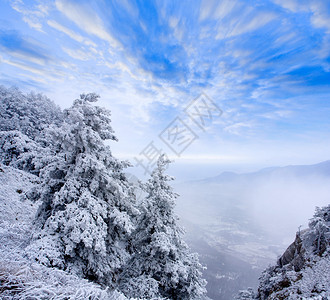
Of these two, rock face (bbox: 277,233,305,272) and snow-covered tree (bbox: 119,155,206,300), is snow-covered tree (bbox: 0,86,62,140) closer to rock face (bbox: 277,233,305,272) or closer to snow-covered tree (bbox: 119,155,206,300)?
snow-covered tree (bbox: 119,155,206,300)

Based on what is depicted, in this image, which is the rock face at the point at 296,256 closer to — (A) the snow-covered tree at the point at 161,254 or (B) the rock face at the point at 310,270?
(B) the rock face at the point at 310,270

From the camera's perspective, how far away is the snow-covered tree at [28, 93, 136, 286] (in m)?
6.39

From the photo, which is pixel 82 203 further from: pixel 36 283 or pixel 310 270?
pixel 310 270

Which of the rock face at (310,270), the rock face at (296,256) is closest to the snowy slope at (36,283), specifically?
the rock face at (310,270)

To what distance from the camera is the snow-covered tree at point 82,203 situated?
6392 millimetres

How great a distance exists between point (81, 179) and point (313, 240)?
14.7 meters

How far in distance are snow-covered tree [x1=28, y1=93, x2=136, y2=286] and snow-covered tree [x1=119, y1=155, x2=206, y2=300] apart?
4.38 ft

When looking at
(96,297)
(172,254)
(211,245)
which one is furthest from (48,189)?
(211,245)

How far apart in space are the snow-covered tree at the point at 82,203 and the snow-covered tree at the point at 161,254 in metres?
1.34

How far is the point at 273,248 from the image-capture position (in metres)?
156

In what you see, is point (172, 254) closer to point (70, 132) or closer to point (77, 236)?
point (77, 236)

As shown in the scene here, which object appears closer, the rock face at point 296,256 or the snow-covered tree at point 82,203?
the snow-covered tree at point 82,203

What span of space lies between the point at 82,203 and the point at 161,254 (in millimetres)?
5767

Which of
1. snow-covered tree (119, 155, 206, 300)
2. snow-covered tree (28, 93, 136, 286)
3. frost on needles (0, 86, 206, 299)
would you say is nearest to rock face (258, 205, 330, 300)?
snow-covered tree (119, 155, 206, 300)
